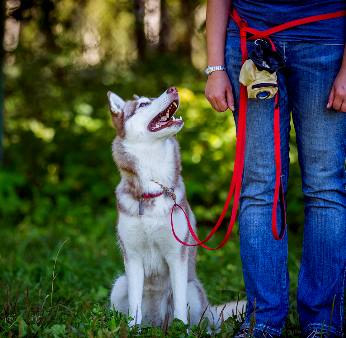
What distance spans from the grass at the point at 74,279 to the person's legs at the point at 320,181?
312 mm

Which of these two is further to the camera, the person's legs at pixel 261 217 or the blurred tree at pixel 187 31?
the blurred tree at pixel 187 31

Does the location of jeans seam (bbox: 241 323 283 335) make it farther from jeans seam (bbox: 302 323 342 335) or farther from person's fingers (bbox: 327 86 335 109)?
person's fingers (bbox: 327 86 335 109)

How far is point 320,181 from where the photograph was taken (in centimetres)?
281

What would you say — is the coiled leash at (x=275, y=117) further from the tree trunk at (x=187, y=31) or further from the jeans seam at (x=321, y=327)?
the tree trunk at (x=187, y=31)

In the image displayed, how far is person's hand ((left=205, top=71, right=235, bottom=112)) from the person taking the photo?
2875 mm

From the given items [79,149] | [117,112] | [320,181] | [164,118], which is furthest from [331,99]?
[79,149]

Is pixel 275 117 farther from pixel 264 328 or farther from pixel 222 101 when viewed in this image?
pixel 264 328

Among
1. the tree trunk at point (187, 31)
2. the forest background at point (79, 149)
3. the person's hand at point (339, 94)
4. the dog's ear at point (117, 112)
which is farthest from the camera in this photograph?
the tree trunk at point (187, 31)

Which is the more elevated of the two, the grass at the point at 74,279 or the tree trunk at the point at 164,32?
the tree trunk at the point at 164,32

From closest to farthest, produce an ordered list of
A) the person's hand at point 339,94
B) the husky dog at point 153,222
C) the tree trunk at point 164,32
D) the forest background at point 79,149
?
the person's hand at point 339,94 < the husky dog at point 153,222 < the forest background at point 79,149 < the tree trunk at point 164,32

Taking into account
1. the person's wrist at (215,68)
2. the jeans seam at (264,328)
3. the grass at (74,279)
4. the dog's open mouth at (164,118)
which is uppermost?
the person's wrist at (215,68)

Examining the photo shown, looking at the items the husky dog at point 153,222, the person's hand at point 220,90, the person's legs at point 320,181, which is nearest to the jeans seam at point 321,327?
the person's legs at point 320,181

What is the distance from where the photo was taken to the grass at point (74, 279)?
2.89 m

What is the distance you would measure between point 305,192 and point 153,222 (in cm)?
83
